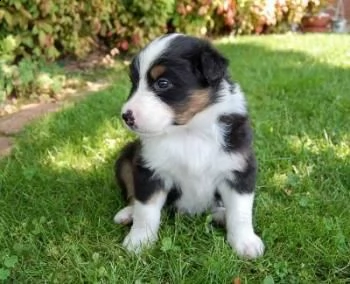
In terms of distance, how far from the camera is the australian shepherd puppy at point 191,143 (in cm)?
268

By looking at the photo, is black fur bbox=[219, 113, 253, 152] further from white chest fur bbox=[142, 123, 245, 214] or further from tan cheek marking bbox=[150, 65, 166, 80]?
tan cheek marking bbox=[150, 65, 166, 80]

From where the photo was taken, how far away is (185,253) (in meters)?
2.88

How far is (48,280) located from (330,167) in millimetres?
2058

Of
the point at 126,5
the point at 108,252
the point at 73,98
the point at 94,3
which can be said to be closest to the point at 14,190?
the point at 108,252

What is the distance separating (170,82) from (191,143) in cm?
38

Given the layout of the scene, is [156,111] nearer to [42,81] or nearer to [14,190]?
[14,190]


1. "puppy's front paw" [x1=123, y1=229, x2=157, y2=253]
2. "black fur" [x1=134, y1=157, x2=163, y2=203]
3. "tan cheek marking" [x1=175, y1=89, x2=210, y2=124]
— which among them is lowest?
"puppy's front paw" [x1=123, y1=229, x2=157, y2=253]

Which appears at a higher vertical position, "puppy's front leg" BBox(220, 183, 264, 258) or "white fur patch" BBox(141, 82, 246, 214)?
"white fur patch" BBox(141, 82, 246, 214)

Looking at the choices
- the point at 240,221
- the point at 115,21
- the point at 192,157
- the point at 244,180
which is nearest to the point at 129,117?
the point at 192,157

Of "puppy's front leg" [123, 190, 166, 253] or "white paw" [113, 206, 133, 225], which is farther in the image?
"white paw" [113, 206, 133, 225]

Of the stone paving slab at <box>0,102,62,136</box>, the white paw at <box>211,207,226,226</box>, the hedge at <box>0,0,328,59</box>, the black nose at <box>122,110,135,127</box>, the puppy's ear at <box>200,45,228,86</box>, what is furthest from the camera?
the hedge at <box>0,0,328,59</box>

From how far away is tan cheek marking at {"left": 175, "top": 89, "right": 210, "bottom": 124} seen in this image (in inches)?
107

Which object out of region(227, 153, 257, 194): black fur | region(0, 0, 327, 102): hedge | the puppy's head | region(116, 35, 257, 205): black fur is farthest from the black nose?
region(0, 0, 327, 102): hedge

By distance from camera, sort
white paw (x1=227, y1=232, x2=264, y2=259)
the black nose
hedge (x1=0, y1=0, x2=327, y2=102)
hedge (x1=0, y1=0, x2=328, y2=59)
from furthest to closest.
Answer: hedge (x1=0, y1=0, x2=328, y2=59) < hedge (x1=0, y1=0, x2=327, y2=102) < white paw (x1=227, y1=232, x2=264, y2=259) < the black nose
